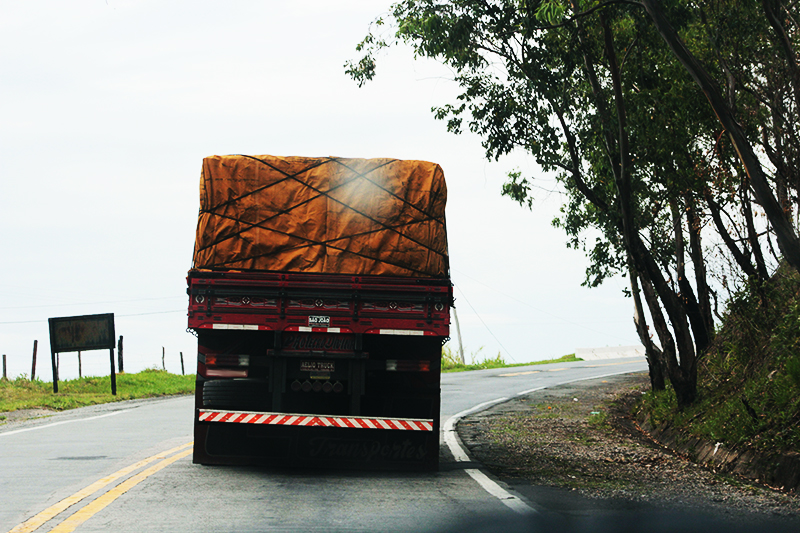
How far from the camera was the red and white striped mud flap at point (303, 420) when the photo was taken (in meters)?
9.49

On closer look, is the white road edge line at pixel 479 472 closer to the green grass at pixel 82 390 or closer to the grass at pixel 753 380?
the grass at pixel 753 380

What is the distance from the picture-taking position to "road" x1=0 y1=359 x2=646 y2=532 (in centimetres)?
684

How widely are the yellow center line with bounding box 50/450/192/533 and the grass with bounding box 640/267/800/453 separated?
723 cm

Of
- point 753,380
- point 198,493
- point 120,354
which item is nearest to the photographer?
point 198,493

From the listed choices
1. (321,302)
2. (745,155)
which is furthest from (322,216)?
(745,155)

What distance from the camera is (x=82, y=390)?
27172mm

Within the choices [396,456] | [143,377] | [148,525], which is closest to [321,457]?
[396,456]

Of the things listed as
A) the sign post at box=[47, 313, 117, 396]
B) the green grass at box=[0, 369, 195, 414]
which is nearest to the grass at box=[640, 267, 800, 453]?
the green grass at box=[0, 369, 195, 414]

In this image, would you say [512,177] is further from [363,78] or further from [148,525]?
[148,525]

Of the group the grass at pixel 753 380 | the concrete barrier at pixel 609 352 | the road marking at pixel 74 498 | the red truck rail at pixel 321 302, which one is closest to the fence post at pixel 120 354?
the grass at pixel 753 380

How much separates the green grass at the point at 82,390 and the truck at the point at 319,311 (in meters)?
12.1

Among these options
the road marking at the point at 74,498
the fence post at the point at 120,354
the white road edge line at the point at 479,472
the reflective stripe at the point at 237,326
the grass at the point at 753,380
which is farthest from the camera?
the fence post at the point at 120,354

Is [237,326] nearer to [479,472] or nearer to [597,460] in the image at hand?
[479,472]

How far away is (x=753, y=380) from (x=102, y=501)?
10.4 metres
